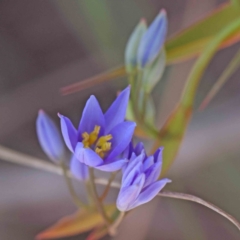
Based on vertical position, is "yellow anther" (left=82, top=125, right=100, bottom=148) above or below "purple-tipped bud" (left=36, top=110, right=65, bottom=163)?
below

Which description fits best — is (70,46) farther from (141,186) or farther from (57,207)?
(141,186)

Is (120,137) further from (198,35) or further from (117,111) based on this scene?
(198,35)

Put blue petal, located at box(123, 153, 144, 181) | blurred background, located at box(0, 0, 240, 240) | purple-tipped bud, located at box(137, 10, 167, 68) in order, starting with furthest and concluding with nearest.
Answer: blurred background, located at box(0, 0, 240, 240), purple-tipped bud, located at box(137, 10, 167, 68), blue petal, located at box(123, 153, 144, 181)

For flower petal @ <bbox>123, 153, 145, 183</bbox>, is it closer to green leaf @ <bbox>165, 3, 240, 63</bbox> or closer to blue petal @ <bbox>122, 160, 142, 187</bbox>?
blue petal @ <bbox>122, 160, 142, 187</bbox>

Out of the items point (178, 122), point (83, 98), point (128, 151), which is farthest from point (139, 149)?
point (83, 98)

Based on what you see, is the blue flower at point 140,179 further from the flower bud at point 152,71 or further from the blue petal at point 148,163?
the flower bud at point 152,71

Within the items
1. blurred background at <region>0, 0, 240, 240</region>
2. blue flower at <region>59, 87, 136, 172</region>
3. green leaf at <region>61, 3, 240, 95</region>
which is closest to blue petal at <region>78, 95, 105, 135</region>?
blue flower at <region>59, 87, 136, 172</region>

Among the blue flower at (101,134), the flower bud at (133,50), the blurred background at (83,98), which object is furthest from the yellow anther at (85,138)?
the blurred background at (83,98)
